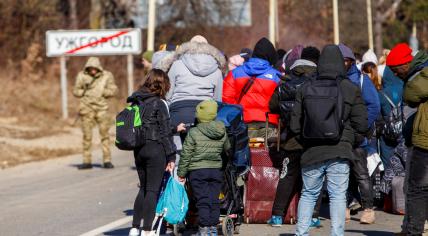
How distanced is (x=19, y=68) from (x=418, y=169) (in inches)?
1065

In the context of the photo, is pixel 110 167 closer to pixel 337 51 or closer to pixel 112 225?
pixel 112 225

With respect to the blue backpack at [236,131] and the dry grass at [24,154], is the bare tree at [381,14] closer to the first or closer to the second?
the dry grass at [24,154]

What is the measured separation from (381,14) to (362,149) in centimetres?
4889

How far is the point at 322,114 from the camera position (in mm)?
9492

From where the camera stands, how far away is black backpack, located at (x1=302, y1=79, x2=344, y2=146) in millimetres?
9461

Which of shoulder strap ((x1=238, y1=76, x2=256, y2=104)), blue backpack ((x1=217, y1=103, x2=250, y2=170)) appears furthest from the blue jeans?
shoulder strap ((x1=238, y1=76, x2=256, y2=104))

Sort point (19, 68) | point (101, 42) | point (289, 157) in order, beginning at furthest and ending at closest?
point (19, 68), point (101, 42), point (289, 157)

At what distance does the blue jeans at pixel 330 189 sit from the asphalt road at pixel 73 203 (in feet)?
4.58

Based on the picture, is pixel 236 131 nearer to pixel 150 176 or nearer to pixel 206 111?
pixel 206 111

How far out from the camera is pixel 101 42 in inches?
1049

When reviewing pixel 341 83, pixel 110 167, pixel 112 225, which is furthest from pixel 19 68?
pixel 341 83

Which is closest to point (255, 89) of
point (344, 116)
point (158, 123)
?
point (158, 123)

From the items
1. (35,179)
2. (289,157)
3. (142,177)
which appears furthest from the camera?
(35,179)

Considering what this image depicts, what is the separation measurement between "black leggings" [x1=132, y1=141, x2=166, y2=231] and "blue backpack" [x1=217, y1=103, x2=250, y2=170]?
0.76 m
